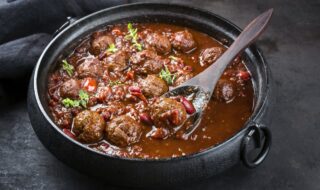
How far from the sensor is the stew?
3.88 meters

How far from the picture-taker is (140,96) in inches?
167

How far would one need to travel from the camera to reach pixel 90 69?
177 inches

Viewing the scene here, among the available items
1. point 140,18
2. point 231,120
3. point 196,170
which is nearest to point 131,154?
point 196,170

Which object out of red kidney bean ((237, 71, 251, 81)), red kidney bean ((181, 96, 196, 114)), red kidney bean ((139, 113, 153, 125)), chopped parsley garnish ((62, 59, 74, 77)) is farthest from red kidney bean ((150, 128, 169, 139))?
chopped parsley garnish ((62, 59, 74, 77))

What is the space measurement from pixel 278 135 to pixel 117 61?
180 cm

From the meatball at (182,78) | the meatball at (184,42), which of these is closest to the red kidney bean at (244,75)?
the meatball at (182,78)

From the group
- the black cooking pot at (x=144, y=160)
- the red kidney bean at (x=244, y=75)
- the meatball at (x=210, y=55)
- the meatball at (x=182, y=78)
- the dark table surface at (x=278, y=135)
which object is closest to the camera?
the black cooking pot at (x=144, y=160)

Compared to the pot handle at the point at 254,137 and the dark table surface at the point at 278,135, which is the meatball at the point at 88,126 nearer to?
the dark table surface at the point at 278,135

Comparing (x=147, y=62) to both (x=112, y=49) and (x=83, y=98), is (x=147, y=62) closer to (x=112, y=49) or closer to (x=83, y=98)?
(x=112, y=49)

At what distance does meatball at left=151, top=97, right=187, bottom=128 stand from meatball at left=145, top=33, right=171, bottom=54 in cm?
93

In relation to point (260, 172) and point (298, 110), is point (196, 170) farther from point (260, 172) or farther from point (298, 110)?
point (298, 110)

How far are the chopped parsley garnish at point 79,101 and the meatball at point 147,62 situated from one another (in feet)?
2.07

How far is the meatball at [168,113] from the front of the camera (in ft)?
12.8

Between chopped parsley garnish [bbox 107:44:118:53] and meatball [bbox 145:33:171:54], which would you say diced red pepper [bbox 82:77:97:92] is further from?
meatball [bbox 145:33:171:54]
